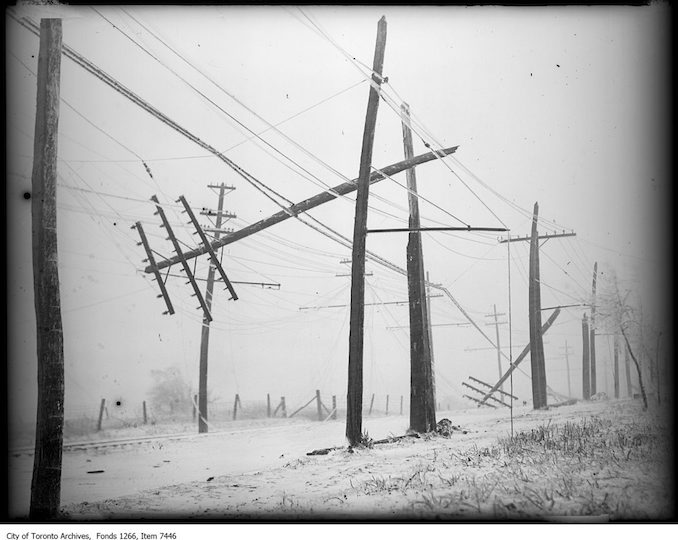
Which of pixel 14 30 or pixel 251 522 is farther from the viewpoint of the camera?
pixel 14 30

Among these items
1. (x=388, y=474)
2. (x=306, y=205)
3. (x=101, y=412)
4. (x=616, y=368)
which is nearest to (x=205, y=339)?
(x=101, y=412)

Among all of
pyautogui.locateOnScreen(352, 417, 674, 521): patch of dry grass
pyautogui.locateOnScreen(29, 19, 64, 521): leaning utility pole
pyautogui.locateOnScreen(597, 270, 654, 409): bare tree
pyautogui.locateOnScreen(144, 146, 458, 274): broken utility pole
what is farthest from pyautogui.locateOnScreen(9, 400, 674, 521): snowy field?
pyautogui.locateOnScreen(144, 146, 458, 274): broken utility pole

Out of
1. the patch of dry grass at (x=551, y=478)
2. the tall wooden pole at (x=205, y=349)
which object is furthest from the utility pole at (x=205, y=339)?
the patch of dry grass at (x=551, y=478)

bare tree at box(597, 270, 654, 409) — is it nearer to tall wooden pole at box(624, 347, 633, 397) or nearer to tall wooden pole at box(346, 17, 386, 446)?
tall wooden pole at box(624, 347, 633, 397)

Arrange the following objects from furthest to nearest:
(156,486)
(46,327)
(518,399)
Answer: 1. (518,399)
2. (156,486)
3. (46,327)

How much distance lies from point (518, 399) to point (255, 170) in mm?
3408

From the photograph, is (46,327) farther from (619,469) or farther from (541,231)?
(619,469)

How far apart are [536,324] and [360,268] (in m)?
1.80

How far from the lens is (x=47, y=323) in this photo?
4.91m

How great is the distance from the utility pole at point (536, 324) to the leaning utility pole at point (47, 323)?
169 inches

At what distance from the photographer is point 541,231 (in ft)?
Answer: 18.7

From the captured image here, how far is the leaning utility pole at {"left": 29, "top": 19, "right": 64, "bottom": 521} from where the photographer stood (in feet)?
16.0

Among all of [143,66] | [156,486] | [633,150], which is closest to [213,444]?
[156,486]

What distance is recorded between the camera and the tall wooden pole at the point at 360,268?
5.77m
